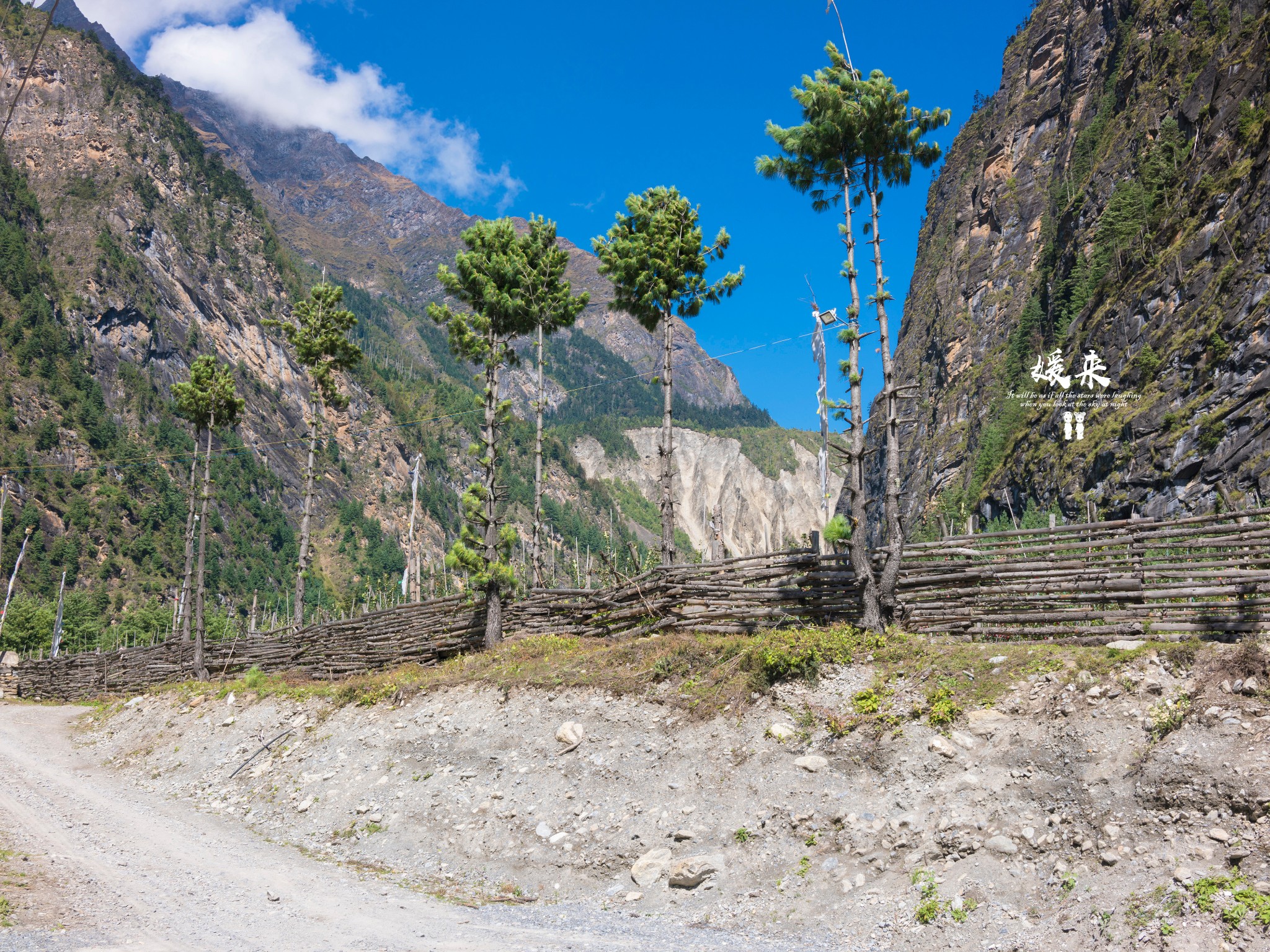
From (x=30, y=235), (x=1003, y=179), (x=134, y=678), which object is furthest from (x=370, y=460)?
(x=134, y=678)

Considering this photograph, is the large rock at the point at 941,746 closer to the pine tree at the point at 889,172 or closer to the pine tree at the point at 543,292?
the pine tree at the point at 889,172

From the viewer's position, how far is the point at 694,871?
8898 millimetres

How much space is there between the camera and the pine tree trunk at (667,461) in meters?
18.8

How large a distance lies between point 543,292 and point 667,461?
7337 millimetres

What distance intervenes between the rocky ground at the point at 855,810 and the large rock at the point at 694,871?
2 cm

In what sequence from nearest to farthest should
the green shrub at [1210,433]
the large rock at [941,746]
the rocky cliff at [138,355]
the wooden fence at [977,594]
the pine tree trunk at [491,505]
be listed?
the large rock at [941,746] < the wooden fence at [977,594] < the pine tree trunk at [491,505] < the green shrub at [1210,433] < the rocky cliff at [138,355]

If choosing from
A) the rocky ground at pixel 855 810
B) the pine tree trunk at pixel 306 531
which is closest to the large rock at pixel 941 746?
the rocky ground at pixel 855 810

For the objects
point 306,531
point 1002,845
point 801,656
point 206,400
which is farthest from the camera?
point 206,400

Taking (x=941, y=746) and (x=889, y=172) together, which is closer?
(x=941, y=746)

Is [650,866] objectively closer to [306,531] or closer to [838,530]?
[838,530]

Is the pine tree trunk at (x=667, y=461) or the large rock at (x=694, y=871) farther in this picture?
the pine tree trunk at (x=667, y=461)

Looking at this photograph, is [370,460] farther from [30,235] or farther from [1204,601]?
[1204,601]

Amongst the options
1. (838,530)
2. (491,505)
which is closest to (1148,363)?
(838,530)

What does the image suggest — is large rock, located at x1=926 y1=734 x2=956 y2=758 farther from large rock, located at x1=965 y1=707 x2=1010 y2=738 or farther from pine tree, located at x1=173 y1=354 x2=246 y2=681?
pine tree, located at x1=173 y1=354 x2=246 y2=681
